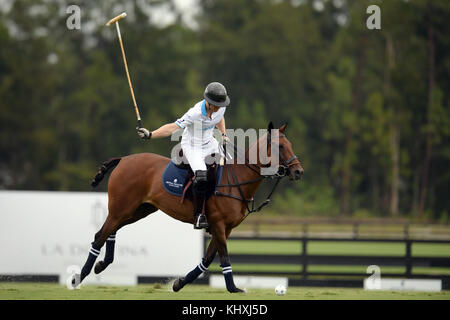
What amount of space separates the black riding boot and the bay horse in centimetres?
12

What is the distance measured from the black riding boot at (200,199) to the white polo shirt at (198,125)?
483mm

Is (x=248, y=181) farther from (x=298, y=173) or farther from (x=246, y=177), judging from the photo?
(x=298, y=173)

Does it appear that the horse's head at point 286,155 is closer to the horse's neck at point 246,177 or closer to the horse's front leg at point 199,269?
the horse's neck at point 246,177

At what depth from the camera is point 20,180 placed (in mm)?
41250

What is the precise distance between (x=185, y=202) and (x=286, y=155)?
Result: 1.45 metres

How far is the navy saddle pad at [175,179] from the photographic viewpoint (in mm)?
9438

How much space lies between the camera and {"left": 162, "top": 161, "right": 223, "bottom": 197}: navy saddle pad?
9.44 m

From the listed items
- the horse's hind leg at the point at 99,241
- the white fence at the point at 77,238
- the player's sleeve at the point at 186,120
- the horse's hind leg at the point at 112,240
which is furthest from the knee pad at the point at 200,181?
the white fence at the point at 77,238

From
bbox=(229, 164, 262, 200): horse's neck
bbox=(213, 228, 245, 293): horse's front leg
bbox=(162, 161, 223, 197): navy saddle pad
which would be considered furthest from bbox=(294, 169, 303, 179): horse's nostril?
bbox=(213, 228, 245, 293): horse's front leg

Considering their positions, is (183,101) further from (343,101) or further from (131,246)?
(131,246)

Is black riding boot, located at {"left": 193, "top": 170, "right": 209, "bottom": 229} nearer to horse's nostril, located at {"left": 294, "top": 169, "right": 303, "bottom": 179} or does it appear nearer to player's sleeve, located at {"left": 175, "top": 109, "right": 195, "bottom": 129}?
player's sleeve, located at {"left": 175, "top": 109, "right": 195, "bottom": 129}

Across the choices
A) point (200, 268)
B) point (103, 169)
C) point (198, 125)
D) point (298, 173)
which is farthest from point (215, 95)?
point (200, 268)

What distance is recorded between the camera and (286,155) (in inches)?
360
